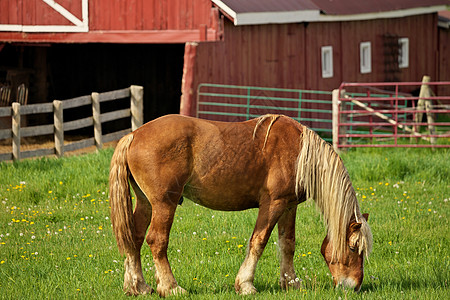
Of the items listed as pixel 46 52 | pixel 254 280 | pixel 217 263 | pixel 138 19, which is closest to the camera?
pixel 254 280

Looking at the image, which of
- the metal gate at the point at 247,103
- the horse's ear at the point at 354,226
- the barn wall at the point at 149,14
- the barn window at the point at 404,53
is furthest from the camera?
the barn window at the point at 404,53

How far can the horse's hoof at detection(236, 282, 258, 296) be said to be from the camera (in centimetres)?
629

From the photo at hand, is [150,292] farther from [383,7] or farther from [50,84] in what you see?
[383,7]

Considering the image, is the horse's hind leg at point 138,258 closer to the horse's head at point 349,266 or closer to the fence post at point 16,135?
the horse's head at point 349,266

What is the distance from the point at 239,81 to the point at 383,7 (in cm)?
685

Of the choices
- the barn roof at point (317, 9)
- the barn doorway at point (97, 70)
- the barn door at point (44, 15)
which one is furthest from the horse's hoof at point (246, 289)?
the barn doorway at point (97, 70)

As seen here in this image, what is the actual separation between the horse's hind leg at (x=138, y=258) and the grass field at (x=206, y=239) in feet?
0.42

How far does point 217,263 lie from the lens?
7402mm

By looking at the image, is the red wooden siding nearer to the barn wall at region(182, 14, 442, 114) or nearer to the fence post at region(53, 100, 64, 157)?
the barn wall at region(182, 14, 442, 114)

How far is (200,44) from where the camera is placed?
1588 centimetres

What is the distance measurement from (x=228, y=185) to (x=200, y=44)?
984 cm

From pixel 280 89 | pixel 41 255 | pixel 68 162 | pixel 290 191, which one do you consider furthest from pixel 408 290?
pixel 280 89

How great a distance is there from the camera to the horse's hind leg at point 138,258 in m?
6.30

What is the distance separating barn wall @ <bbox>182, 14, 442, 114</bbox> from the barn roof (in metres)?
0.37
